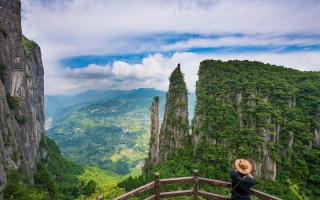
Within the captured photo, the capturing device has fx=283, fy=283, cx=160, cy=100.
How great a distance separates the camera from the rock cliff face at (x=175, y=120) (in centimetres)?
9362

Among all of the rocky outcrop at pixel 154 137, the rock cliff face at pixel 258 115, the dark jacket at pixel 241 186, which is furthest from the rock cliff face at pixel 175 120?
the dark jacket at pixel 241 186

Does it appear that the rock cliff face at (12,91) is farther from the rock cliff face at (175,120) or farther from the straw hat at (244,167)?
the straw hat at (244,167)

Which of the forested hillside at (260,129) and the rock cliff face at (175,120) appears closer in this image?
the forested hillside at (260,129)

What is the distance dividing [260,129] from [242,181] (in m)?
72.2

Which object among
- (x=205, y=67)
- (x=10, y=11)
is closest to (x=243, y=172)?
(x=10, y=11)

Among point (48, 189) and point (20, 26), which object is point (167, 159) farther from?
point (20, 26)

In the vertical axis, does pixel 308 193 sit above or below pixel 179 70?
below

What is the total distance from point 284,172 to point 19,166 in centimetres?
6346

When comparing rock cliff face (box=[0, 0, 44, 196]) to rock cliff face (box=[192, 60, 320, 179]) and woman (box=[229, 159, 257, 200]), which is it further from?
rock cliff face (box=[192, 60, 320, 179])

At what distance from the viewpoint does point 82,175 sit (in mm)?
Result: 157000

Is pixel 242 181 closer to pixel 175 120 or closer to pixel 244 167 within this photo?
pixel 244 167

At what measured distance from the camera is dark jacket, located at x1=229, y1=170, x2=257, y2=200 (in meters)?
10.9

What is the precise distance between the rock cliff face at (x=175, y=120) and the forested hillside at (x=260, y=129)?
332 cm

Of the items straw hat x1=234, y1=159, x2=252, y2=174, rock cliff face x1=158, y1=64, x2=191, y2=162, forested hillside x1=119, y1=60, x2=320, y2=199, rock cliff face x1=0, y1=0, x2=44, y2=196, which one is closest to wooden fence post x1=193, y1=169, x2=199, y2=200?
straw hat x1=234, y1=159, x2=252, y2=174
